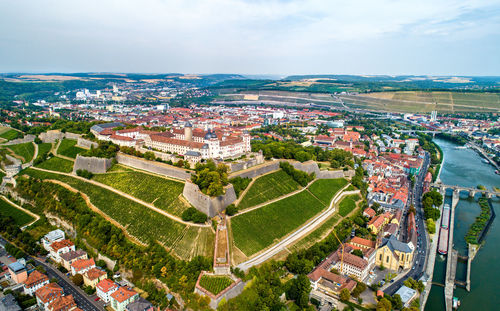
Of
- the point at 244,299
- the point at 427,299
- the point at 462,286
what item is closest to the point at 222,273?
the point at 244,299

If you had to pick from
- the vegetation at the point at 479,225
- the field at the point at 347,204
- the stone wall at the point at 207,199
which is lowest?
the vegetation at the point at 479,225

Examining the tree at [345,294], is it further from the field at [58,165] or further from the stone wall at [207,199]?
the field at [58,165]

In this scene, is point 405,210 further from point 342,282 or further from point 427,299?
point 342,282

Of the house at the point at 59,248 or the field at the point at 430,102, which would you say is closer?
the house at the point at 59,248

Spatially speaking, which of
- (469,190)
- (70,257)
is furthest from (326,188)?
(70,257)

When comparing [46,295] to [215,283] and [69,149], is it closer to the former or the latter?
[215,283]

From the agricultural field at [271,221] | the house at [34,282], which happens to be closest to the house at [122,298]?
the house at [34,282]

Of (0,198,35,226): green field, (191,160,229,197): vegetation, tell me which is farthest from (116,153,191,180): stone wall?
(0,198,35,226): green field
